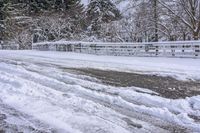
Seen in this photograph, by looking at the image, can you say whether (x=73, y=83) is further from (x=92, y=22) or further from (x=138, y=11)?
(x=92, y=22)

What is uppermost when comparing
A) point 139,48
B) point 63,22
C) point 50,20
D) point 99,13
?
point 99,13

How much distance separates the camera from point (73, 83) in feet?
34.1

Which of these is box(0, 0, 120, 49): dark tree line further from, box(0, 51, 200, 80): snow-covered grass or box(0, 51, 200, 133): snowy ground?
box(0, 51, 200, 133): snowy ground

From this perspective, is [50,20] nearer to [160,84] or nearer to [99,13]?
[99,13]

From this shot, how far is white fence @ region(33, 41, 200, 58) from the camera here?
22.5m

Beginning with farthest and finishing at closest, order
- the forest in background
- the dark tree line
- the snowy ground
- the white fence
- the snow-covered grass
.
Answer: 1. the dark tree line
2. the forest in background
3. the white fence
4. the snow-covered grass
5. the snowy ground

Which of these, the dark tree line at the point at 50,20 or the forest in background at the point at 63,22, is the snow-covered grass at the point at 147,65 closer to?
the forest in background at the point at 63,22

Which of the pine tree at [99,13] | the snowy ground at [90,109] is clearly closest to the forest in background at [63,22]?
the pine tree at [99,13]

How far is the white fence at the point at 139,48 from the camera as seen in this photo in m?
22.5

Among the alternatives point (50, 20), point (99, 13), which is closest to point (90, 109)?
point (99, 13)

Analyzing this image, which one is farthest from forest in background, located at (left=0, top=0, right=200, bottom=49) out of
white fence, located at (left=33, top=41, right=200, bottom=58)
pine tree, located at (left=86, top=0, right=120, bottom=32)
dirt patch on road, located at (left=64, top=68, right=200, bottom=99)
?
dirt patch on road, located at (left=64, top=68, right=200, bottom=99)

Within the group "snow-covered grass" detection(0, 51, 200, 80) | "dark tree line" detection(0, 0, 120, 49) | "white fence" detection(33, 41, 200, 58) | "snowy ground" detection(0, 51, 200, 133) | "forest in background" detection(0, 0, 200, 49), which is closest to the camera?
"snowy ground" detection(0, 51, 200, 133)

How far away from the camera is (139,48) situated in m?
26.7

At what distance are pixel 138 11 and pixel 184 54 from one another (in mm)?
9108
